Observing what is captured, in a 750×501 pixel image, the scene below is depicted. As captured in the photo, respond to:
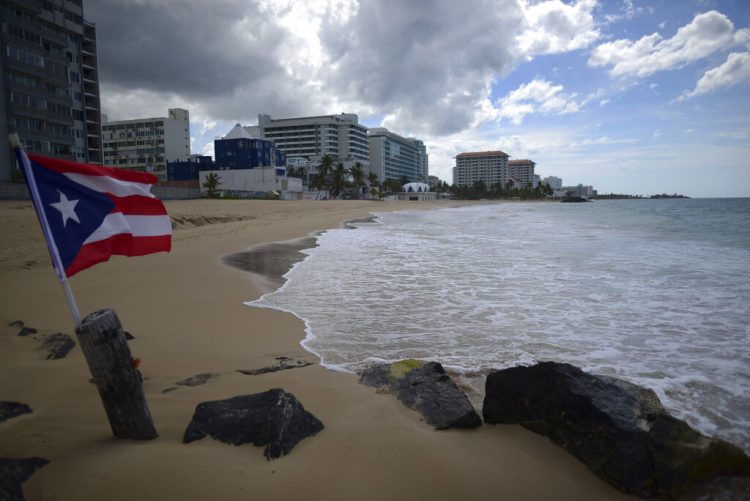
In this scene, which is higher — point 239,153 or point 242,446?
point 239,153

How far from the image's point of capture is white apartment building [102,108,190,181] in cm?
10581

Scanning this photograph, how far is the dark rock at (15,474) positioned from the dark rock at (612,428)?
3.08 m

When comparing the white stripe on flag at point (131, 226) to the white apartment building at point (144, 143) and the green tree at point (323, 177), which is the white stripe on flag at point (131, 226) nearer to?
the green tree at point (323, 177)

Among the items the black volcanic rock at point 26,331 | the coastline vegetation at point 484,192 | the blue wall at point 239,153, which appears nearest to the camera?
the black volcanic rock at point 26,331

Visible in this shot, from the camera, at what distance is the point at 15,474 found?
8.16 feet

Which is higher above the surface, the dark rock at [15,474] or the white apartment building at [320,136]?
the white apartment building at [320,136]

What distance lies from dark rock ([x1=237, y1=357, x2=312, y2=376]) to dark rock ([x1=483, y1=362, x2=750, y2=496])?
2297 millimetres

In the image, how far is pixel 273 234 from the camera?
74.3 feet

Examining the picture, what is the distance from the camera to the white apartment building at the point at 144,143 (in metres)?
106

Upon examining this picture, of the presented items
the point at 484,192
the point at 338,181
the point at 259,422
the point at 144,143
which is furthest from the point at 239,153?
the point at 484,192

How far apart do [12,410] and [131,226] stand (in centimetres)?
→ 168

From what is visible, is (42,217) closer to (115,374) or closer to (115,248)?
(115,248)

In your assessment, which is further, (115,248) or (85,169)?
(115,248)

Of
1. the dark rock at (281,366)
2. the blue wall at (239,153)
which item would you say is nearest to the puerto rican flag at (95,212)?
the dark rock at (281,366)
